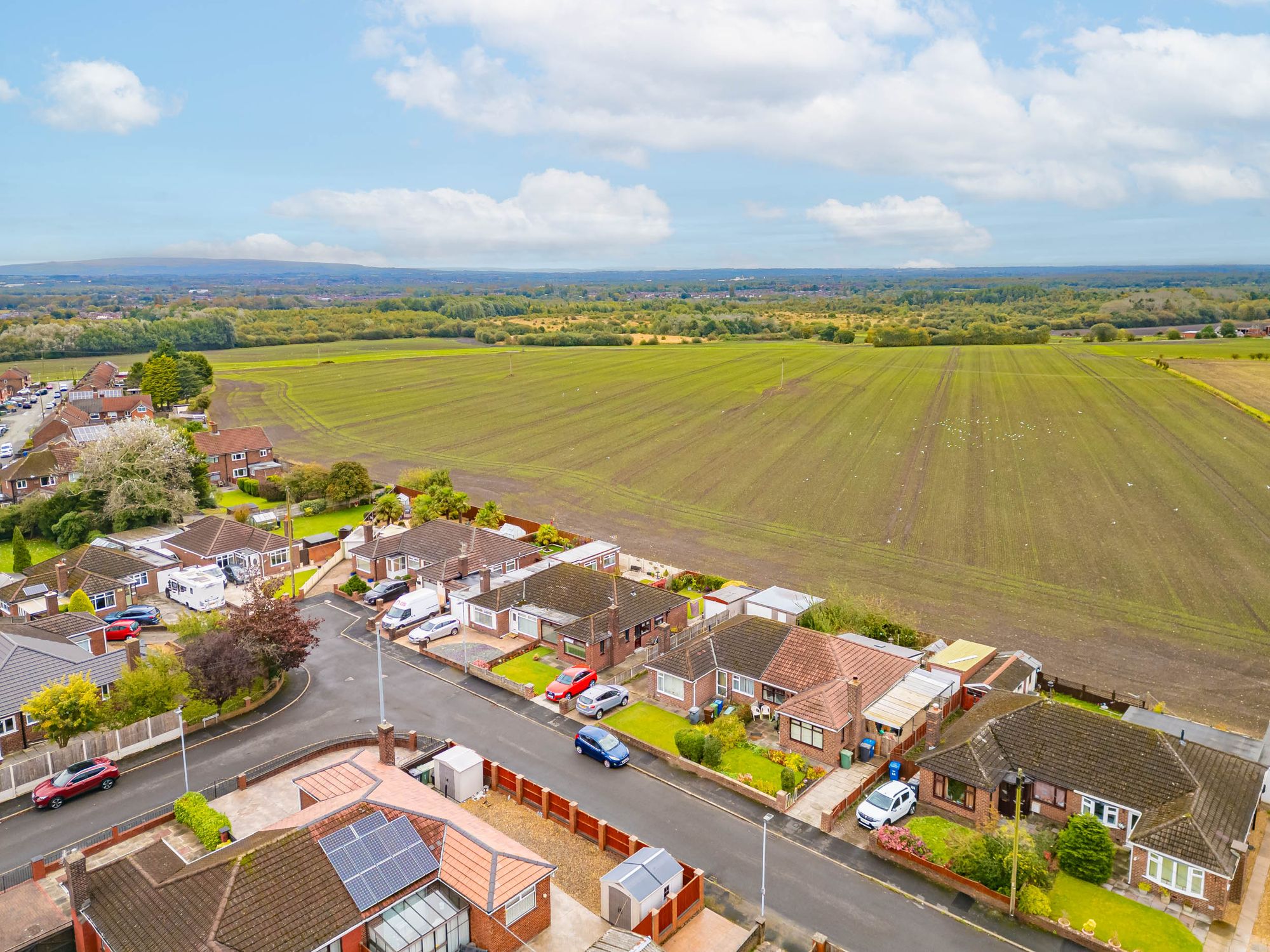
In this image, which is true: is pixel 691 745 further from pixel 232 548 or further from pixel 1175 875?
pixel 232 548

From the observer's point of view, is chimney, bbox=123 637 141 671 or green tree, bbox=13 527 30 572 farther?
green tree, bbox=13 527 30 572

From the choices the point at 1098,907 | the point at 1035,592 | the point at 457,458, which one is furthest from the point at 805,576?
the point at 457,458

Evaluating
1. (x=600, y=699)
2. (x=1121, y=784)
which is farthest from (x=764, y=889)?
(x=1121, y=784)

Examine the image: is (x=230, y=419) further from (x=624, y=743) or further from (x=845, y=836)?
(x=845, y=836)

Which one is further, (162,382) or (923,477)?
(162,382)

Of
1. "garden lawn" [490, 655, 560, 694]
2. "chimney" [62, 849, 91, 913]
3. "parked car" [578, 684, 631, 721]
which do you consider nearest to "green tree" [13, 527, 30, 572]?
"garden lawn" [490, 655, 560, 694]

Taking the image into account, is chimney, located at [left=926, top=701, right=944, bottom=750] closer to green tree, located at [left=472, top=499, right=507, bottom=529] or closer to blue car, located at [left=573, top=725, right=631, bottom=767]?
blue car, located at [left=573, top=725, right=631, bottom=767]
